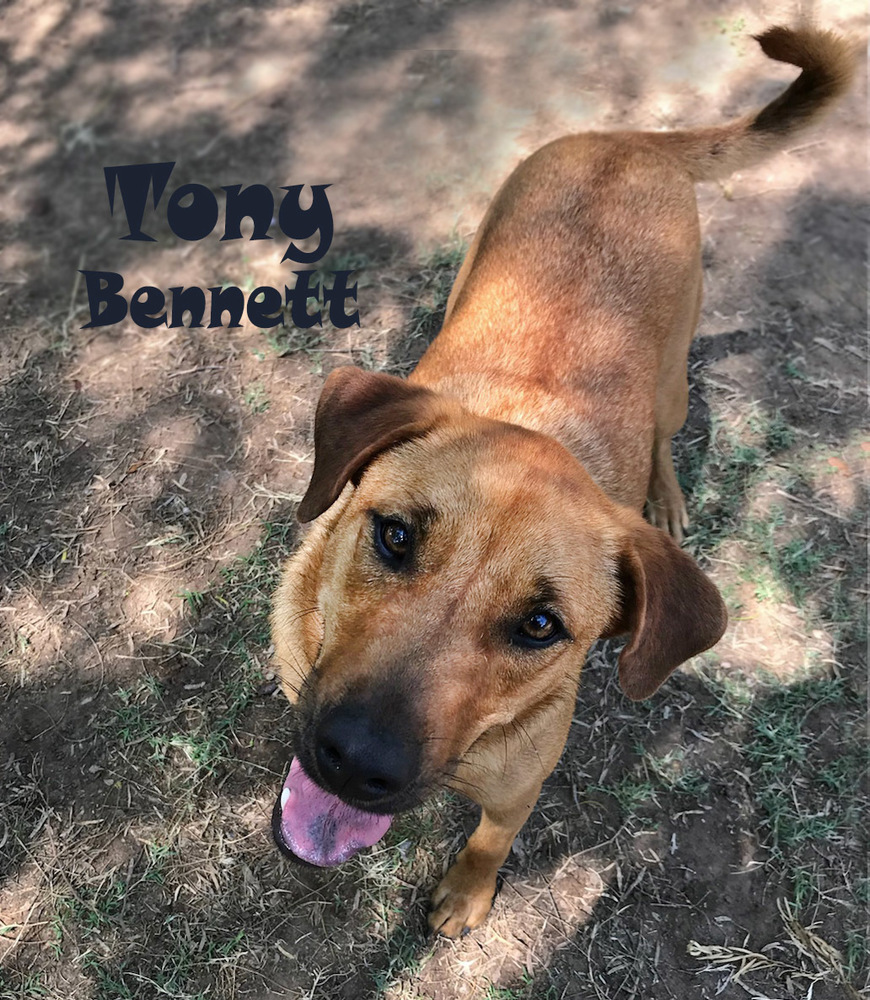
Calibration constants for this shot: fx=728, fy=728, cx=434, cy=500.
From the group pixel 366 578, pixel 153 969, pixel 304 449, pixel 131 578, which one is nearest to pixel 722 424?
pixel 304 449

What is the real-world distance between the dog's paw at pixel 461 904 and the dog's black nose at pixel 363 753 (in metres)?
1.53

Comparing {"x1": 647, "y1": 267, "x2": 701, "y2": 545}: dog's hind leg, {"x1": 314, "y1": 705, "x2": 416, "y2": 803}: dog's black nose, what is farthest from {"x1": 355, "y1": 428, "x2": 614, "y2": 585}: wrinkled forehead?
{"x1": 647, "y1": 267, "x2": 701, "y2": 545}: dog's hind leg

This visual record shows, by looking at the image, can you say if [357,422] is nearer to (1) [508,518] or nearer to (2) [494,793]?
(1) [508,518]

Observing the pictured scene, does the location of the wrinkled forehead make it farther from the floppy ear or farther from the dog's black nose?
the dog's black nose

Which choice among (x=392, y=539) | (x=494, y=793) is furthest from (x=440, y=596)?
(x=494, y=793)

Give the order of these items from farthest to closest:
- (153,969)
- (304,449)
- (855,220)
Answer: (855,220) → (304,449) → (153,969)

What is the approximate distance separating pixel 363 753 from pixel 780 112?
12.1 feet

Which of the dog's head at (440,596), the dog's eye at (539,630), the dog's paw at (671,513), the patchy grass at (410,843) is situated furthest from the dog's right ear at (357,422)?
the dog's paw at (671,513)

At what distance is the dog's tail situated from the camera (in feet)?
11.1

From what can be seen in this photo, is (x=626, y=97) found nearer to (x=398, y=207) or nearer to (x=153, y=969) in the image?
(x=398, y=207)

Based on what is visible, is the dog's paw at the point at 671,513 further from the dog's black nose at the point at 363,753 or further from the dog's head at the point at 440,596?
the dog's black nose at the point at 363,753

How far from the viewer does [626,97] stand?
6.00 metres

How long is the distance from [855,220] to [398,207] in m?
3.41

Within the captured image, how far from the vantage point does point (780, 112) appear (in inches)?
144
